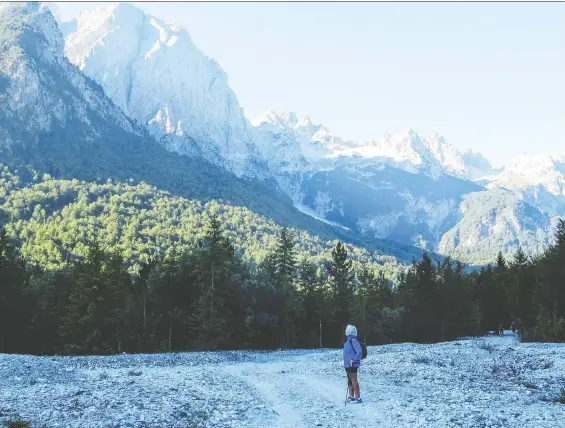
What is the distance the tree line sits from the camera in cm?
5284

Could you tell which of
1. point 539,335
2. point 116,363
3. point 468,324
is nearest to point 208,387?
point 116,363

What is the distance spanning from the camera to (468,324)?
7319 centimetres

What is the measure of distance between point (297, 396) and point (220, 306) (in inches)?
1510

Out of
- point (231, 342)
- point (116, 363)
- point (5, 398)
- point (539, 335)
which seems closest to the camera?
point (5, 398)

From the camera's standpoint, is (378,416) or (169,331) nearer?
(378,416)

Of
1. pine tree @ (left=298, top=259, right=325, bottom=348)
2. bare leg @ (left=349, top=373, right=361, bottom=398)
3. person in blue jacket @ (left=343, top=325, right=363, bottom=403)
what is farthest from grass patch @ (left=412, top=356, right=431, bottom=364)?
pine tree @ (left=298, top=259, right=325, bottom=348)

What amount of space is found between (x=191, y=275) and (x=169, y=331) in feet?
25.8

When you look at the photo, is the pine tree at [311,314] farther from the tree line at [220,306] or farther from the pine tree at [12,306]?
the pine tree at [12,306]

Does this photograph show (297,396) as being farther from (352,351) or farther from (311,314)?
(311,314)

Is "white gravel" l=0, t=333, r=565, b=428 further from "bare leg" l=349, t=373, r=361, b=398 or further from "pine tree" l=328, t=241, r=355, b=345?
"pine tree" l=328, t=241, r=355, b=345

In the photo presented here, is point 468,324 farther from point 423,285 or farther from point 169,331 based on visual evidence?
point 169,331

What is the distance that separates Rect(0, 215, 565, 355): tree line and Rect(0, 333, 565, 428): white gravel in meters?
22.0

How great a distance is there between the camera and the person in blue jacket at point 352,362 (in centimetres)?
1845

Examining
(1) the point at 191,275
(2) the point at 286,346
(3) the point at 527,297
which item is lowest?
(2) the point at 286,346
